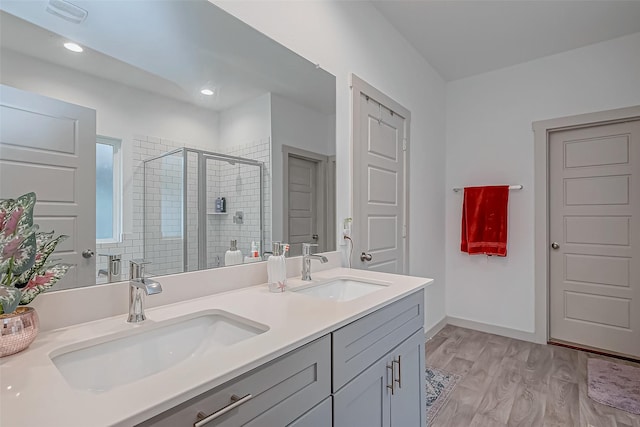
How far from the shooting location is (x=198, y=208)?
120 centimetres

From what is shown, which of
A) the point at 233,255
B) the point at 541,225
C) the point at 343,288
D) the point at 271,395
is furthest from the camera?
the point at 541,225

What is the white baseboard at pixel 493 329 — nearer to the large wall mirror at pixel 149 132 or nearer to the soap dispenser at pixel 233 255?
the large wall mirror at pixel 149 132

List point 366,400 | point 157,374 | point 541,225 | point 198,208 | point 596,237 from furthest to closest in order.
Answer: point 541,225, point 596,237, point 198,208, point 366,400, point 157,374

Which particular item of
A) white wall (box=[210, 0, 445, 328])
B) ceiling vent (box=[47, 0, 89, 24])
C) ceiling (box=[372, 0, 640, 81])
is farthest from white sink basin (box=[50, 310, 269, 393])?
ceiling (box=[372, 0, 640, 81])

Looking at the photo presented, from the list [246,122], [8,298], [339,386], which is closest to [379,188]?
[246,122]

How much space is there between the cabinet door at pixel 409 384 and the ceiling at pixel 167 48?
1267 millimetres

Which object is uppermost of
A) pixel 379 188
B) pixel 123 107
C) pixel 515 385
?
pixel 123 107

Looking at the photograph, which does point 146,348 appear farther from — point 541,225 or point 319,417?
point 541,225

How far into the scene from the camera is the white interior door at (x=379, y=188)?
2.05 metres

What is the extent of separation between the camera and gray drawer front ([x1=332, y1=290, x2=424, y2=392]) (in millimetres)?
947

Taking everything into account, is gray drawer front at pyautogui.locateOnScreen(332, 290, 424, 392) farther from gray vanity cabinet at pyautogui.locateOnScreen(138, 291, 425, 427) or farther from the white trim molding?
the white trim molding

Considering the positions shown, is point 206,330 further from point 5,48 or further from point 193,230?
point 5,48

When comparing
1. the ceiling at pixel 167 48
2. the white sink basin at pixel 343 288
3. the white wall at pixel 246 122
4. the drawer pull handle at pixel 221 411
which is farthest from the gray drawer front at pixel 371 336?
the ceiling at pixel 167 48

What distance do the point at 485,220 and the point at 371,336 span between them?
2.50 meters
